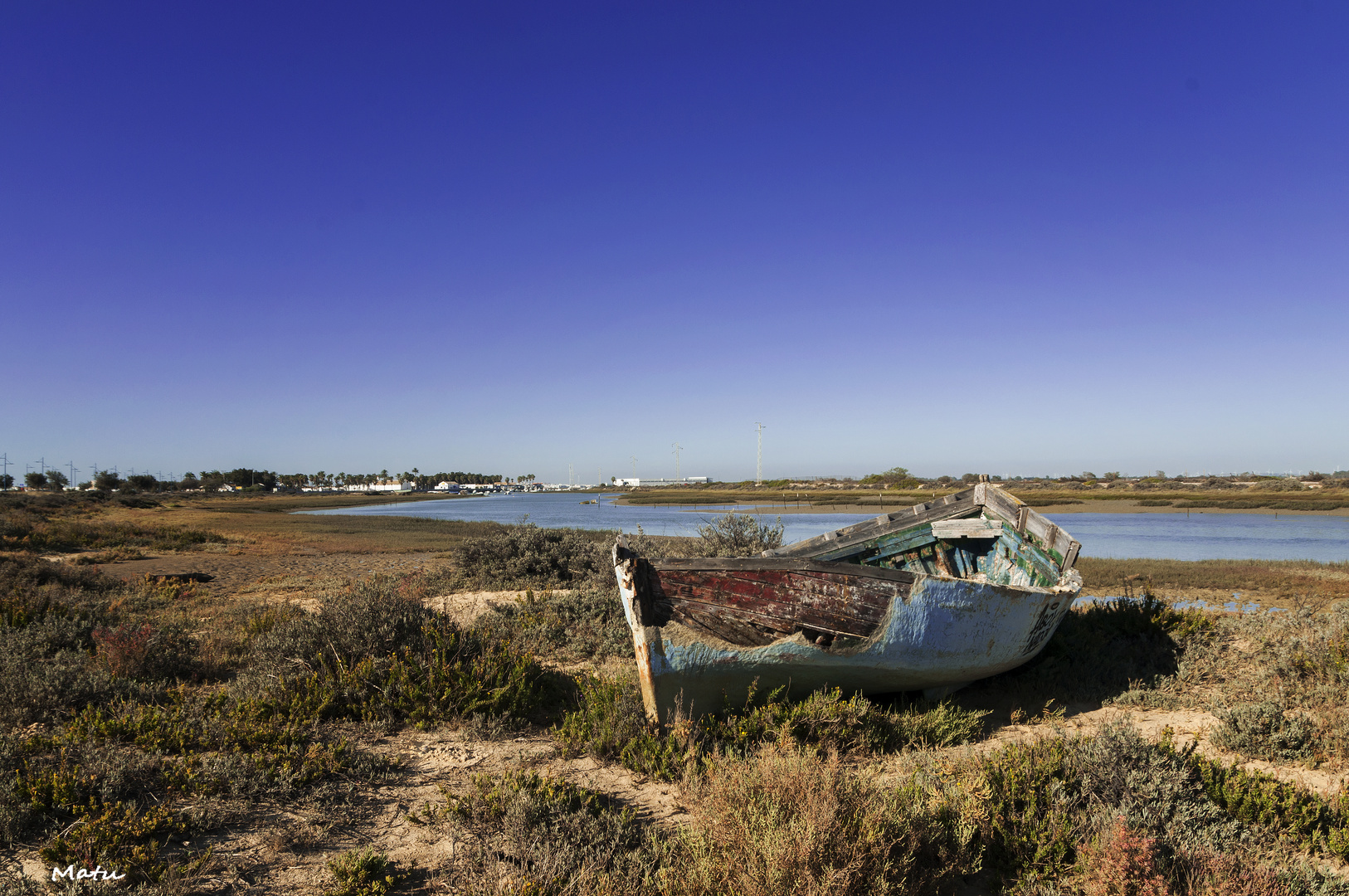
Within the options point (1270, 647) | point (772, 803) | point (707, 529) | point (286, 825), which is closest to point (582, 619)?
Answer: point (707, 529)

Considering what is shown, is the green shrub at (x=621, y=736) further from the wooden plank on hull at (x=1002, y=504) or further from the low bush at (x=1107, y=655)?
the wooden plank on hull at (x=1002, y=504)

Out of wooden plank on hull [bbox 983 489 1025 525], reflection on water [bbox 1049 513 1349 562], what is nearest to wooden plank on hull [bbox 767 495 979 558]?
wooden plank on hull [bbox 983 489 1025 525]

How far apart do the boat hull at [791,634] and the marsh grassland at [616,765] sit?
0.24m

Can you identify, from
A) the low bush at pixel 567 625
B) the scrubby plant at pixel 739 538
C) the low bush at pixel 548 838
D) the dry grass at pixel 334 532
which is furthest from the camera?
the dry grass at pixel 334 532

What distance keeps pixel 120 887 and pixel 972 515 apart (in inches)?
384

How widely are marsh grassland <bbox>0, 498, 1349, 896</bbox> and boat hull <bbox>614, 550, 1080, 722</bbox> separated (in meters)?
0.24

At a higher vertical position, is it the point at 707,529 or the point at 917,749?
the point at 707,529

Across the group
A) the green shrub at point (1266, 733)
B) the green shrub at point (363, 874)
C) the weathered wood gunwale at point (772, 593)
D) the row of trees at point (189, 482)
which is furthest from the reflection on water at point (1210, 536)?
the row of trees at point (189, 482)

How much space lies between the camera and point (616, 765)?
4984 mm

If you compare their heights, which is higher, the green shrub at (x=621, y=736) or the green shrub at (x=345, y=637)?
the green shrub at (x=345, y=637)

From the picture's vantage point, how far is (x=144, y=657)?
6.50 meters

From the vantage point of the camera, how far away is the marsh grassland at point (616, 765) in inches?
128


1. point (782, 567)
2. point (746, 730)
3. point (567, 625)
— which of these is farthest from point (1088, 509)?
point (746, 730)

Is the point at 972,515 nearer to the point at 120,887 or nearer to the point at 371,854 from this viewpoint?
the point at 371,854
